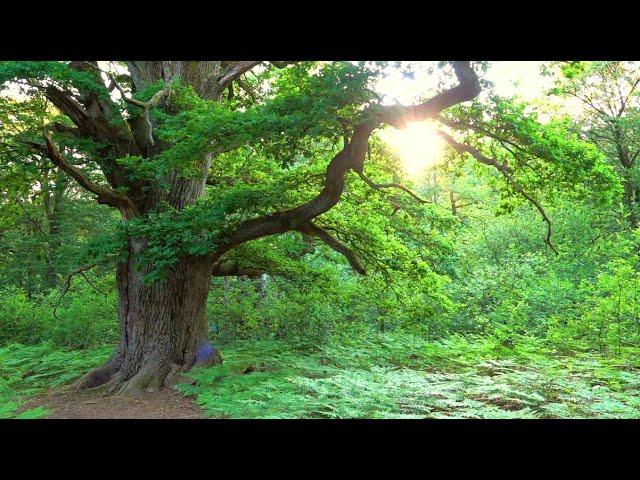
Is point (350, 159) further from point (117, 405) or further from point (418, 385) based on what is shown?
point (117, 405)

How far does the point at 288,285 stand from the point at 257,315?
83 cm

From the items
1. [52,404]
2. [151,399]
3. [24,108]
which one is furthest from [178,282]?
[24,108]

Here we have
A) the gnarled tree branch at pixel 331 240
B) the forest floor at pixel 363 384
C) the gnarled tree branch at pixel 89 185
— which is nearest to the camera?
the forest floor at pixel 363 384

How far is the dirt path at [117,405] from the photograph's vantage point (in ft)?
18.2

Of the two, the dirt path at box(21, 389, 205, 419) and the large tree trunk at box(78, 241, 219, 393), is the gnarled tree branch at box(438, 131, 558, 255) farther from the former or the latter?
the dirt path at box(21, 389, 205, 419)

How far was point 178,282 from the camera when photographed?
6.90 m

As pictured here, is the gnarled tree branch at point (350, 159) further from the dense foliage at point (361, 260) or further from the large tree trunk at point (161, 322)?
the large tree trunk at point (161, 322)

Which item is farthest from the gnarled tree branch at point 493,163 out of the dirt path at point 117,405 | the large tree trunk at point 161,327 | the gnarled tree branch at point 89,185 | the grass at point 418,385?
the gnarled tree branch at point 89,185

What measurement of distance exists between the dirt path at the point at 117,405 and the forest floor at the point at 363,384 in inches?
0.5

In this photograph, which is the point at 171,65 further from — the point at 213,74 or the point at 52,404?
the point at 52,404

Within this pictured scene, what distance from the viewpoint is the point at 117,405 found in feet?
19.4

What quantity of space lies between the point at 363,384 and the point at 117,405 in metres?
2.94

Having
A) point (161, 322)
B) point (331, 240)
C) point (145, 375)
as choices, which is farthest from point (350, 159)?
point (145, 375)
